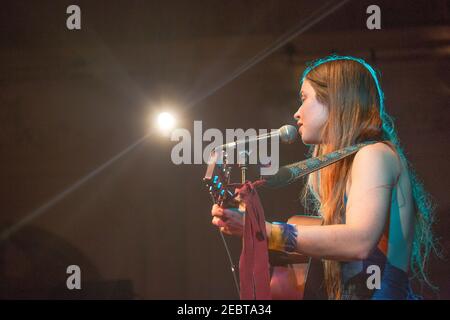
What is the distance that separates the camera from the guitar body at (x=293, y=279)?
2.42 m

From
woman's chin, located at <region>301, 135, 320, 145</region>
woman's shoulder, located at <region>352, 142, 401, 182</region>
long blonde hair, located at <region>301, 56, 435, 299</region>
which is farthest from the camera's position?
woman's chin, located at <region>301, 135, 320, 145</region>

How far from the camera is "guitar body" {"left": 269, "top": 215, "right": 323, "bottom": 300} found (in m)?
2.42

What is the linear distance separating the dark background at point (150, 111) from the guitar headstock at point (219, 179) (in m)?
0.20

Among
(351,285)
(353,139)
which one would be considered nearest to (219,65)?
(353,139)

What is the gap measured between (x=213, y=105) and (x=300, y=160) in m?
0.56

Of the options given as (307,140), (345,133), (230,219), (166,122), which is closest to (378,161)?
(345,133)

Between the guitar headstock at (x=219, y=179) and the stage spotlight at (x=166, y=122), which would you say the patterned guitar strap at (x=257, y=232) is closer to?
the guitar headstock at (x=219, y=179)

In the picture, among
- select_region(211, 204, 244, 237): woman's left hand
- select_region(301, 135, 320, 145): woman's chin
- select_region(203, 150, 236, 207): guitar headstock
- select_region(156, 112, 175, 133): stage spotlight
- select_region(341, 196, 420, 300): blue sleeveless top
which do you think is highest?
select_region(156, 112, 175, 133): stage spotlight

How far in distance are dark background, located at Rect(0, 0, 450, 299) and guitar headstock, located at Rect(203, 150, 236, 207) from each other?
20 centimetres

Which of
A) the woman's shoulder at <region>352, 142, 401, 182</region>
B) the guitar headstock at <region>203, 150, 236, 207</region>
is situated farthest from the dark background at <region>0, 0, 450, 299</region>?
the woman's shoulder at <region>352, 142, 401, 182</region>

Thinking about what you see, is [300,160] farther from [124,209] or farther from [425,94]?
[124,209]

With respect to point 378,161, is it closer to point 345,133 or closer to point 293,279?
point 345,133

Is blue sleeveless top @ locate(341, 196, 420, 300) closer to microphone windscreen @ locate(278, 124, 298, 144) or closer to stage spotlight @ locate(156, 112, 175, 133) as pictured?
microphone windscreen @ locate(278, 124, 298, 144)

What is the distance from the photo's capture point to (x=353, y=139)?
7.84 ft
